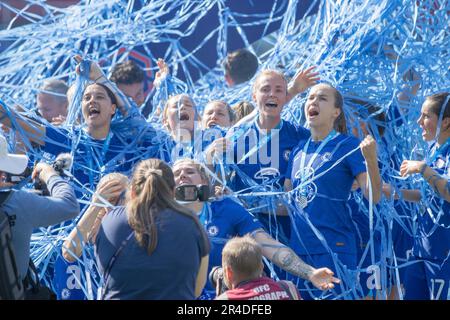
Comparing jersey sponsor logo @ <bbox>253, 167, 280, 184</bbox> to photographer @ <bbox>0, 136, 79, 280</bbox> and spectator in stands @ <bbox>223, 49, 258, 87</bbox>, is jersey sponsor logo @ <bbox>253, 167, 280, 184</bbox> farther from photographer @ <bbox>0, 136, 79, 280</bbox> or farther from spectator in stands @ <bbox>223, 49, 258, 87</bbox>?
spectator in stands @ <bbox>223, 49, 258, 87</bbox>

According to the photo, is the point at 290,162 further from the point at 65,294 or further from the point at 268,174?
the point at 65,294

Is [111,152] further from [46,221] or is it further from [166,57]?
[166,57]

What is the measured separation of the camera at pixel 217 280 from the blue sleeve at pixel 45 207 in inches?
28.4

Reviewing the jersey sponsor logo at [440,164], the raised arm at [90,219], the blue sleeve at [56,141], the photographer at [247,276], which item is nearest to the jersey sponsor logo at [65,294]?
the raised arm at [90,219]

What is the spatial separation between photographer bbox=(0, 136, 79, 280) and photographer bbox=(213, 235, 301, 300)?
1.99 feet

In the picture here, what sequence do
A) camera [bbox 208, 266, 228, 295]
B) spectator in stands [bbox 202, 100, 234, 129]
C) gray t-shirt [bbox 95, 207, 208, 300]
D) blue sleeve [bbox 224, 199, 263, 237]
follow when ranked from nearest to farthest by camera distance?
1. gray t-shirt [bbox 95, 207, 208, 300]
2. camera [bbox 208, 266, 228, 295]
3. blue sleeve [bbox 224, 199, 263, 237]
4. spectator in stands [bbox 202, 100, 234, 129]

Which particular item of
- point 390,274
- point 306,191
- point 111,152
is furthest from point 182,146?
point 390,274

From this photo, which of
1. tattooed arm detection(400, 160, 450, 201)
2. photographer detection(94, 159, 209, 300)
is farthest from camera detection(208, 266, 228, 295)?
tattooed arm detection(400, 160, 450, 201)

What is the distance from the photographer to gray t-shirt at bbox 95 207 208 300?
364cm

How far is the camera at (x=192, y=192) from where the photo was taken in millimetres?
4281

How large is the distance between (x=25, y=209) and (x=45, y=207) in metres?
0.07

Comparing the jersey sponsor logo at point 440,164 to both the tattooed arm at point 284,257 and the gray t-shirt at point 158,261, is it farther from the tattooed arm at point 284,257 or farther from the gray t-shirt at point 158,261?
the gray t-shirt at point 158,261

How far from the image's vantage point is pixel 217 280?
432cm
